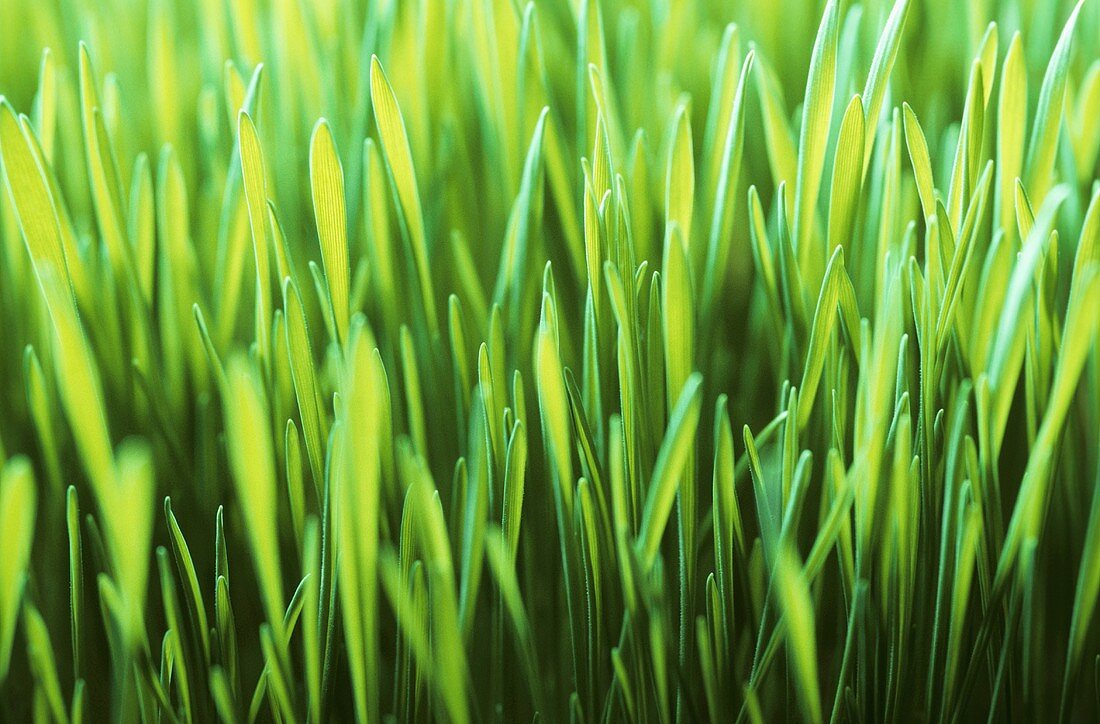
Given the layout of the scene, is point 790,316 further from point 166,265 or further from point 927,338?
point 166,265

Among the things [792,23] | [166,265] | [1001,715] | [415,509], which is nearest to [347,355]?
[415,509]

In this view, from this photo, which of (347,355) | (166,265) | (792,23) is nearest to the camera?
(347,355)

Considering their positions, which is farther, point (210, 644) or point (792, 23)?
point (792, 23)

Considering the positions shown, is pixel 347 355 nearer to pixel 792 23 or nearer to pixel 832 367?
pixel 832 367

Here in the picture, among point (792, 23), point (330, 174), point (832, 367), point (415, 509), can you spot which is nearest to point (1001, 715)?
point (832, 367)

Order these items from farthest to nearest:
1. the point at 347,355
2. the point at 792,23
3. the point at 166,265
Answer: the point at 792,23
the point at 166,265
the point at 347,355

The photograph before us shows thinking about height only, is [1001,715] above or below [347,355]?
below

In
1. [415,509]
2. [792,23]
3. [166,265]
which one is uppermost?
[792,23]
